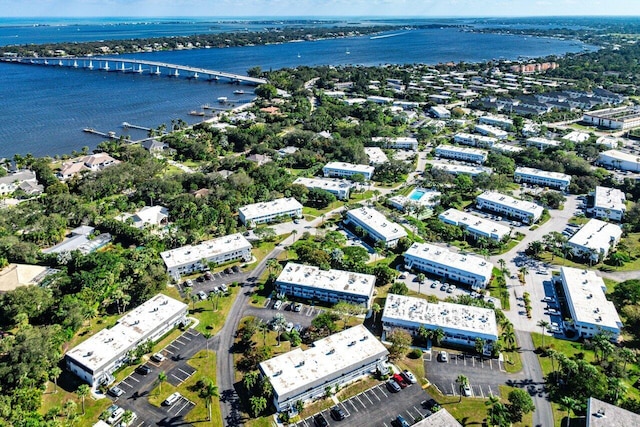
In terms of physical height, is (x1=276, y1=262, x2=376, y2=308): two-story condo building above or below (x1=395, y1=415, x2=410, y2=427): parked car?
above

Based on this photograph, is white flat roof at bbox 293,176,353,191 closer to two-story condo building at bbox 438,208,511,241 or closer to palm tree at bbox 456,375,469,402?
two-story condo building at bbox 438,208,511,241

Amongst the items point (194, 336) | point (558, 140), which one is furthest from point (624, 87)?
point (194, 336)

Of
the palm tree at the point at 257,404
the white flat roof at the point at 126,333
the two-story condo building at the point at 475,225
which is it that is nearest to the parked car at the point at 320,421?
the palm tree at the point at 257,404

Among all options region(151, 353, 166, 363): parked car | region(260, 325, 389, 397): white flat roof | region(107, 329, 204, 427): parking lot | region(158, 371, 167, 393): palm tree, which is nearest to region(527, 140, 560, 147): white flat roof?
region(260, 325, 389, 397): white flat roof

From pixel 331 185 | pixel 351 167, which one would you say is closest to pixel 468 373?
pixel 331 185

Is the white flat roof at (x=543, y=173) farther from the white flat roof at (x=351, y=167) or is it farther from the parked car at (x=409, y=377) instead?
the parked car at (x=409, y=377)
